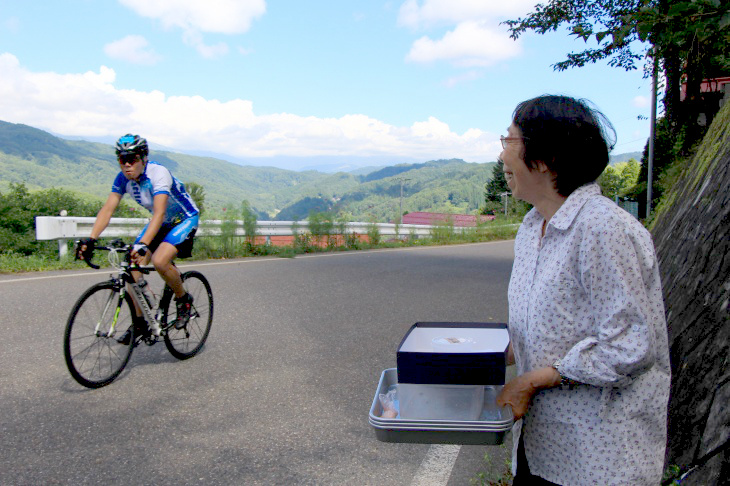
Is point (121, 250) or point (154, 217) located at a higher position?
point (154, 217)

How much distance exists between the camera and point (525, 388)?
1694 mm

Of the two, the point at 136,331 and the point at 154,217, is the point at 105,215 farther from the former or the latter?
the point at 136,331

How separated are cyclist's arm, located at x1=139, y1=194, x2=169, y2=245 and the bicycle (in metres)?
0.19

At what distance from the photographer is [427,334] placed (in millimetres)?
1886

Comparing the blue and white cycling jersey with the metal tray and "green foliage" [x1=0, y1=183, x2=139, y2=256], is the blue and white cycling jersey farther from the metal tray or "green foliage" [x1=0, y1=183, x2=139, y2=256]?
"green foliage" [x1=0, y1=183, x2=139, y2=256]

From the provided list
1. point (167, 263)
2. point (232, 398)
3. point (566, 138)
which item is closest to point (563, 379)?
point (566, 138)

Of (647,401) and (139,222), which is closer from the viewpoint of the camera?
(647,401)

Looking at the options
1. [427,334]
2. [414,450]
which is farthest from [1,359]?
[427,334]

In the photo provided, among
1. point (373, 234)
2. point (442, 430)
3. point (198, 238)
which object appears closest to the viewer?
point (442, 430)

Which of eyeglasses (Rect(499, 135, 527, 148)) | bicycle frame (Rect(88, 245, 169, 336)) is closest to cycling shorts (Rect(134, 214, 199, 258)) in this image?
bicycle frame (Rect(88, 245, 169, 336))

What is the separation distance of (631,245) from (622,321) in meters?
0.19

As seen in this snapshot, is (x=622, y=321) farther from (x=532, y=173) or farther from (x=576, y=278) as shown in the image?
(x=532, y=173)

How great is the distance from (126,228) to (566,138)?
40.1ft

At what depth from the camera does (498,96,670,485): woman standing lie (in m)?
1.57
